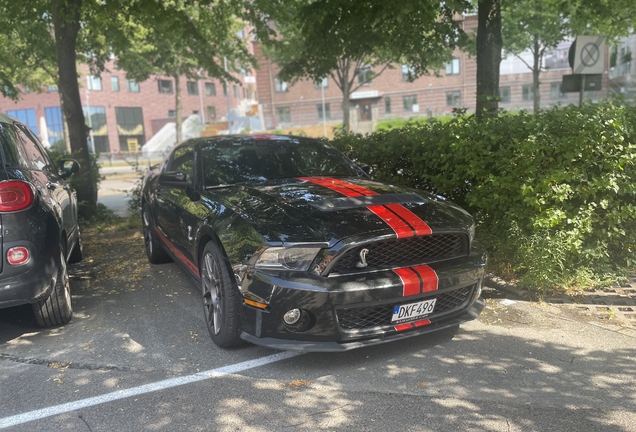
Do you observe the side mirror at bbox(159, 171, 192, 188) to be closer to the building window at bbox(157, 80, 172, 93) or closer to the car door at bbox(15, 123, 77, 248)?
the car door at bbox(15, 123, 77, 248)

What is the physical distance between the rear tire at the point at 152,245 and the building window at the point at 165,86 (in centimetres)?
5151

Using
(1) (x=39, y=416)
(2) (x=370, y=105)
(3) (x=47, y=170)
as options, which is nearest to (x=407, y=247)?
(1) (x=39, y=416)

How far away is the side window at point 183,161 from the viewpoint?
502cm

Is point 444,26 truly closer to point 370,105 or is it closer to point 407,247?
point 407,247

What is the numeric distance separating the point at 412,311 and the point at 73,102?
8.14 metres

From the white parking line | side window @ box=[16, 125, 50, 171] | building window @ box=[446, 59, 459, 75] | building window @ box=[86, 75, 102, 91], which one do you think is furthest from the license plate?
building window @ box=[446, 59, 459, 75]

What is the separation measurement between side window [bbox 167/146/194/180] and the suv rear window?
4.51 feet

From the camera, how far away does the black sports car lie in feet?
10.6

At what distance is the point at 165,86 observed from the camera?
55.2 metres

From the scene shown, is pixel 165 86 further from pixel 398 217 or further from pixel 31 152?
pixel 398 217

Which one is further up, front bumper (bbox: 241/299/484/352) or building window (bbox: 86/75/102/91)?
building window (bbox: 86/75/102/91)

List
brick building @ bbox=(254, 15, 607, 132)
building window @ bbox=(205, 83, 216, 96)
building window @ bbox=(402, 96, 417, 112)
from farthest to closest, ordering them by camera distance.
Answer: building window @ bbox=(205, 83, 216, 96), building window @ bbox=(402, 96, 417, 112), brick building @ bbox=(254, 15, 607, 132)

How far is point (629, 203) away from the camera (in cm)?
479

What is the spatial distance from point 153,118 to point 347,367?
5449 centimetres
